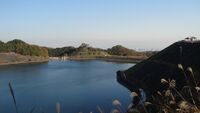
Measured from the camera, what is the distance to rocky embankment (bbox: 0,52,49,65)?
136 meters

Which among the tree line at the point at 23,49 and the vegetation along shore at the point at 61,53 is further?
the tree line at the point at 23,49

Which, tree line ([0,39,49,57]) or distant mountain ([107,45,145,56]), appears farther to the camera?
distant mountain ([107,45,145,56])

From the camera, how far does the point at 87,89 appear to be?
5331cm

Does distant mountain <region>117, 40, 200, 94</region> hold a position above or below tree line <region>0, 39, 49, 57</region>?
below

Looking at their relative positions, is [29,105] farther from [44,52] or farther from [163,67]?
[44,52]

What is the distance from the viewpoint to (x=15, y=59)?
463ft

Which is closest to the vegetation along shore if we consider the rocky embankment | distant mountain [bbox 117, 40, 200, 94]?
the rocky embankment

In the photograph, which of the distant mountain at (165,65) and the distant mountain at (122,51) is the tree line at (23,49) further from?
the distant mountain at (165,65)

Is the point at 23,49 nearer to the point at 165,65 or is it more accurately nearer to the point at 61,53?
the point at 61,53

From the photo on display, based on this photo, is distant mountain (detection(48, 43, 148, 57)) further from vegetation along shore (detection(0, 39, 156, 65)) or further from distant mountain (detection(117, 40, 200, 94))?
distant mountain (detection(117, 40, 200, 94))

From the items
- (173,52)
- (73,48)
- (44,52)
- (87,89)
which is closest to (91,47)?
(73,48)

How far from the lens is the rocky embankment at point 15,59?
136250mm

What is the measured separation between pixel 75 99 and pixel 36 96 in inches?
246

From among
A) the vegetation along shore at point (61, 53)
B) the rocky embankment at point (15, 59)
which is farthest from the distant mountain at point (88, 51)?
the rocky embankment at point (15, 59)
